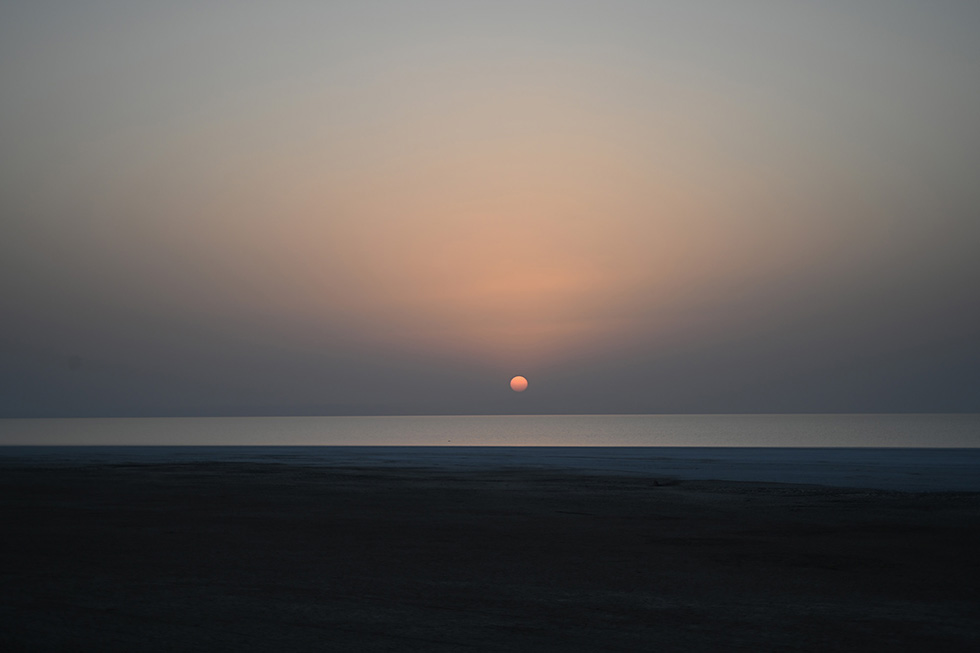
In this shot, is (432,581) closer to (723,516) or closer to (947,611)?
(947,611)

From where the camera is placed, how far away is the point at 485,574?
13.1 m

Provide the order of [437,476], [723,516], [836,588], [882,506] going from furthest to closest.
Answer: [437,476], [882,506], [723,516], [836,588]

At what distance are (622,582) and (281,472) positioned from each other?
1132 inches

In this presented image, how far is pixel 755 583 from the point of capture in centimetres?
1244

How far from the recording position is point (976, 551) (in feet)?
50.9

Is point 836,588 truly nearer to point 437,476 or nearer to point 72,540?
point 72,540

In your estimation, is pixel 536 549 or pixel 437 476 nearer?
pixel 536 549

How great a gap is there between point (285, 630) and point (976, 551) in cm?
1264

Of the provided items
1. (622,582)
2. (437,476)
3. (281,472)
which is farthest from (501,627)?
(281,472)

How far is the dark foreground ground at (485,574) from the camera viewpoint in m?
9.30

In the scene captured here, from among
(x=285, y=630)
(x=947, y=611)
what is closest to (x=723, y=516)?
(x=947, y=611)

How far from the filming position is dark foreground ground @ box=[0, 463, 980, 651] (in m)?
9.30

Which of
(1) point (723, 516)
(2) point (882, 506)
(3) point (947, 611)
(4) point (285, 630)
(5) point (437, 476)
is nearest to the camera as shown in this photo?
(4) point (285, 630)

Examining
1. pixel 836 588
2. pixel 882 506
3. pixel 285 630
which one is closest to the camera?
pixel 285 630
